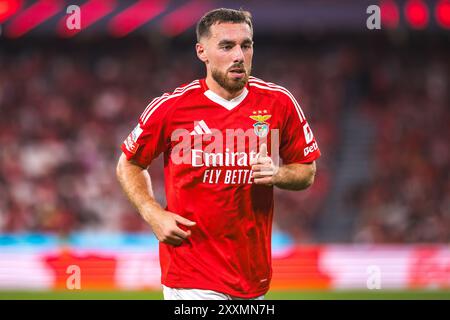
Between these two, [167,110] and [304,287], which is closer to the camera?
[167,110]

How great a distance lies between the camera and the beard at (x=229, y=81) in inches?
215

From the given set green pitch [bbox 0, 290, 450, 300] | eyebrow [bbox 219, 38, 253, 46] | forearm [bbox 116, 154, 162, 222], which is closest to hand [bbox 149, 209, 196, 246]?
forearm [bbox 116, 154, 162, 222]

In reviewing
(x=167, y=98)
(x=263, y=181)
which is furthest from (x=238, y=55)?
(x=263, y=181)

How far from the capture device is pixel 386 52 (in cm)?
2067

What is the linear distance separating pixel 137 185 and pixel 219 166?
550mm

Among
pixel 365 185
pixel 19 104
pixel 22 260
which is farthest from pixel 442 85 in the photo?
pixel 22 260

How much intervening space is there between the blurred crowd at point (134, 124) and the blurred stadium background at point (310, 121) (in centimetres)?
3

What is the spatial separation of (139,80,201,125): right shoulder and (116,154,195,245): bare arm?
334 millimetres

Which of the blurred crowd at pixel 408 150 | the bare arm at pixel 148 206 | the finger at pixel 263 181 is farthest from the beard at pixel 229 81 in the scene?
the blurred crowd at pixel 408 150

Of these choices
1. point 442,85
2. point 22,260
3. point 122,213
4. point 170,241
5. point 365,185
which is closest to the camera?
point 170,241

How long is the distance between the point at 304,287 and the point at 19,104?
326 inches

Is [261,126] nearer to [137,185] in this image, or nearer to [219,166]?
[219,166]

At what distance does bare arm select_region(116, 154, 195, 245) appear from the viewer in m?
5.27

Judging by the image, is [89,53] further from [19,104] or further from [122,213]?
[122,213]
